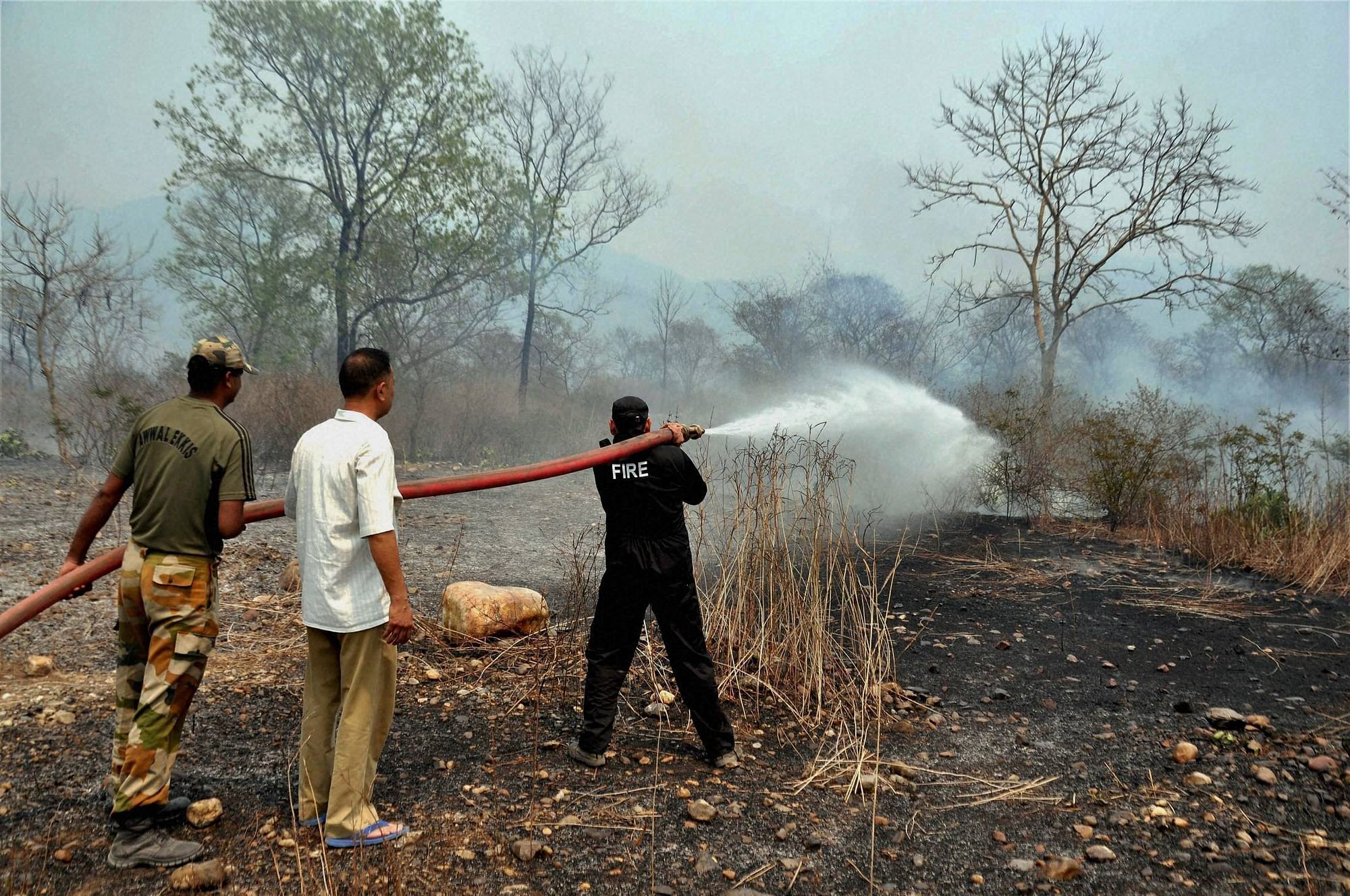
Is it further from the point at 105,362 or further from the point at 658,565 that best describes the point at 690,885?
the point at 105,362

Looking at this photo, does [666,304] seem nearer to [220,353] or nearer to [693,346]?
[693,346]

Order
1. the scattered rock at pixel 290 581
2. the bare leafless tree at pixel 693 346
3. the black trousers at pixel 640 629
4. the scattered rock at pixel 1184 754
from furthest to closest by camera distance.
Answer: the bare leafless tree at pixel 693 346, the scattered rock at pixel 290 581, the scattered rock at pixel 1184 754, the black trousers at pixel 640 629

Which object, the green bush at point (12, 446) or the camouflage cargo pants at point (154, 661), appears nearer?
the camouflage cargo pants at point (154, 661)

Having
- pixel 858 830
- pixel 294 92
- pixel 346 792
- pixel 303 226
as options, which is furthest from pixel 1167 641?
pixel 303 226

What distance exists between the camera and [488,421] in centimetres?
2073

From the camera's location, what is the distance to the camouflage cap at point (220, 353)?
9.39ft

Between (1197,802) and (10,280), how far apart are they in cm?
2173

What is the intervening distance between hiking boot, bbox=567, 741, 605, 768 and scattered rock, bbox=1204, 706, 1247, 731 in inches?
132

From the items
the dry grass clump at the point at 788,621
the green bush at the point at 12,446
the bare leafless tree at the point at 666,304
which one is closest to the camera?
the dry grass clump at the point at 788,621

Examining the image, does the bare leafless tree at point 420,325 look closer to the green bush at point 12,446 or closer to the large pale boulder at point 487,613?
the green bush at point 12,446

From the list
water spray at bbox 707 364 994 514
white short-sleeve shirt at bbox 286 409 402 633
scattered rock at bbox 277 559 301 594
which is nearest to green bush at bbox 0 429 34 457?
scattered rock at bbox 277 559 301 594

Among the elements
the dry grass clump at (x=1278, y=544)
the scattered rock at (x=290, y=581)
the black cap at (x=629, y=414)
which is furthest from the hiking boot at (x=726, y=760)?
the dry grass clump at (x=1278, y=544)

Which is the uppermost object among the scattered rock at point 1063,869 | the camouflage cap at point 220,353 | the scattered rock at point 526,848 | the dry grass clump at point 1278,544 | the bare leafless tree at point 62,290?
the bare leafless tree at point 62,290

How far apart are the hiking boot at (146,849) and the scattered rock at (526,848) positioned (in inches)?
42.4
